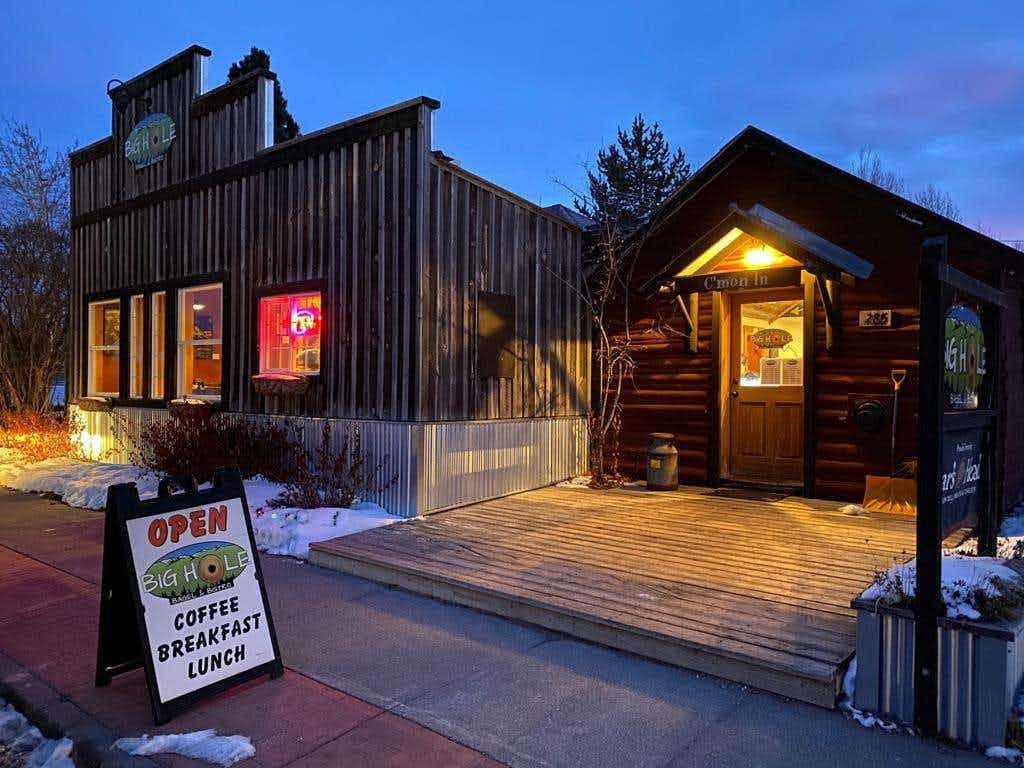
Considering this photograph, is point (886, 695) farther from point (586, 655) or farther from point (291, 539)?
point (291, 539)

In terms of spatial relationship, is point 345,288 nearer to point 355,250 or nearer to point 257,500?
point 355,250

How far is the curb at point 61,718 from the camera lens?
3.19 meters

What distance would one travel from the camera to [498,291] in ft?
28.5

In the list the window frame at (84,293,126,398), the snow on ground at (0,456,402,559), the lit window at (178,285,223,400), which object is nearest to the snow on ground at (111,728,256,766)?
the snow on ground at (0,456,402,559)

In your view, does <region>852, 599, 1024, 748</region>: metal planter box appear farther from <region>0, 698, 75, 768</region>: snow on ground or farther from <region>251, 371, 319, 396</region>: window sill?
<region>251, 371, 319, 396</region>: window sill

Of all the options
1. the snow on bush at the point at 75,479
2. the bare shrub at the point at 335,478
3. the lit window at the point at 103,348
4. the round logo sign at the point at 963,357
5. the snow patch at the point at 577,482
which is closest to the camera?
the round logo sign at the point at 963,357

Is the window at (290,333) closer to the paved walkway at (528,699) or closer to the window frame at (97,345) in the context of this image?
the window frame at (97,345)

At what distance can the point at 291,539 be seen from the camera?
268 inches

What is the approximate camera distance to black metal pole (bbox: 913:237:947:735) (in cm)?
328

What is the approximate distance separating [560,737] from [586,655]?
982 mm

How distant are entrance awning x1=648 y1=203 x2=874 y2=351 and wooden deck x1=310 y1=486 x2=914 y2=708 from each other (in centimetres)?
246

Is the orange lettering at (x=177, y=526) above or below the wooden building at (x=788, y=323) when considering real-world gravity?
below

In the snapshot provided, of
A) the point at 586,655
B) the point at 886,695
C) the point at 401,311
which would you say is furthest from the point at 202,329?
the point at 886,695

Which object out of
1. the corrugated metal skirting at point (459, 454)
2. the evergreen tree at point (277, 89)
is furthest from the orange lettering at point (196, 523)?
the evergreen tree at point (277, 89)
